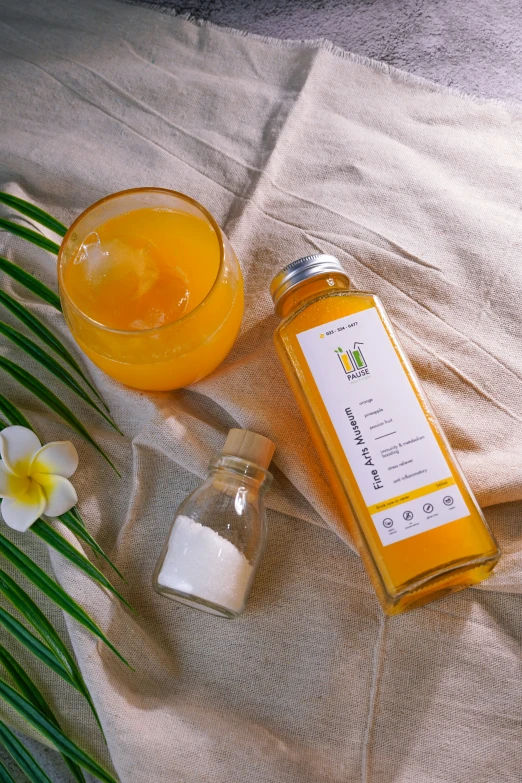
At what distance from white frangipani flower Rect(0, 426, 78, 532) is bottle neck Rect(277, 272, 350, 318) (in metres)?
0.26

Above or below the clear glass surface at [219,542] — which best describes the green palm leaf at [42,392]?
above

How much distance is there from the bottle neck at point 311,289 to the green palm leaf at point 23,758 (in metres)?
0.47

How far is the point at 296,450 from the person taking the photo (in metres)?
0.73

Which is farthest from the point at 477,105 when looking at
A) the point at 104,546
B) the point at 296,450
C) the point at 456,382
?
the point at 104,546

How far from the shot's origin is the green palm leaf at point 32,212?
0.75 m

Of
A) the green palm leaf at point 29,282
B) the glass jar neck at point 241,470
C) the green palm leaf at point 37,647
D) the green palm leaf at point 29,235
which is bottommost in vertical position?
the green palm leaf at point 37,647

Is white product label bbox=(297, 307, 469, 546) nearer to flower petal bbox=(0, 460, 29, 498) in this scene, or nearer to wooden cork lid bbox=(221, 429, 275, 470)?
wooden cork lid bbox=(221, 429, 275, 470)

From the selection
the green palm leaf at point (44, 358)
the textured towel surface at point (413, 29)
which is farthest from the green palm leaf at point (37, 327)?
the textured towel surface at point (413, 29)

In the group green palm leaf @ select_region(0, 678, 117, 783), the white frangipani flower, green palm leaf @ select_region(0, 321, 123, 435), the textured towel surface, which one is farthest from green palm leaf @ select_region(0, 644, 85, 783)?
the textured towel surface

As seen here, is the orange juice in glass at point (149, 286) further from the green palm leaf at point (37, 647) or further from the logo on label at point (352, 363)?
the green palm leaf at point (37, 647)

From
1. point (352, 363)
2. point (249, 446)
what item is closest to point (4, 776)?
point (249, 446)

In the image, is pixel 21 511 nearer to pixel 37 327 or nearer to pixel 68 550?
pixel 68 550

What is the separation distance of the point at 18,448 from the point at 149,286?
209 mm

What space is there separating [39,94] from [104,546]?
1.80 ft
